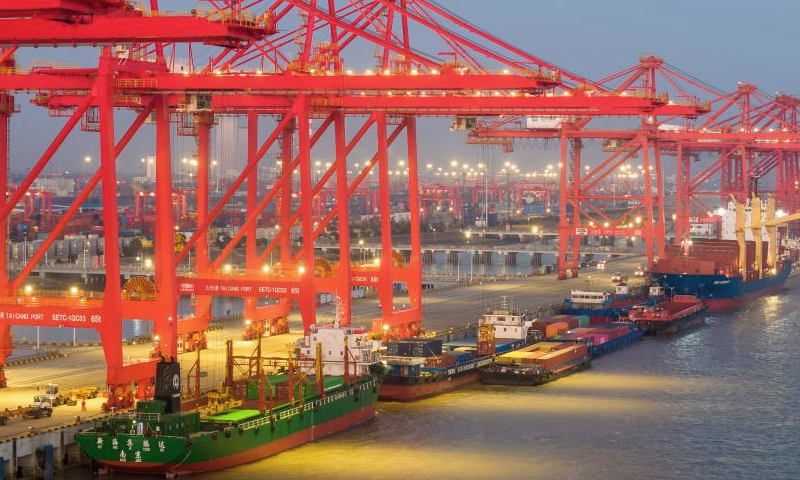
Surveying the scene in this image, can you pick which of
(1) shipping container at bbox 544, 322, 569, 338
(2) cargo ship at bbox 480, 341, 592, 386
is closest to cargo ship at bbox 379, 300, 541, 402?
(2) cargo ship at bbox 480, 341, 592, 386

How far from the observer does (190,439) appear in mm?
31672

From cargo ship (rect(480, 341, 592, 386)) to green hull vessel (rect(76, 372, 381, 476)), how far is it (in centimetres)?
1165

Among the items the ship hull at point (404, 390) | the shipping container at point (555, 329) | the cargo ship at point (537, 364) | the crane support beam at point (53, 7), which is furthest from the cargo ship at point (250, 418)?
the shipping container at point (555, 329)

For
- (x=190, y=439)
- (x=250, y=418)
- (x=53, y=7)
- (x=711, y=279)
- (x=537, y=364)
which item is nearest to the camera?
(x=53, y=7)

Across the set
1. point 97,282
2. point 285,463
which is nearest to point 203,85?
point 285,463

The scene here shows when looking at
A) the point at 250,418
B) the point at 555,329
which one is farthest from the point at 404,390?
the point at 555,329

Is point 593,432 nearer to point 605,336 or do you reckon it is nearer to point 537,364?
point 537,364

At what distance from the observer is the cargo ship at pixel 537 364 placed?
4616 cm

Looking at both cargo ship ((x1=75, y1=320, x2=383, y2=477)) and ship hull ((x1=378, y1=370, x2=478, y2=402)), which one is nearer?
cargo ship ((x1=75, y1=320, x2=383, y2=477))

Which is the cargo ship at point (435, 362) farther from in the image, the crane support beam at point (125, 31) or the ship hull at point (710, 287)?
the ship hull at point (710, 287)

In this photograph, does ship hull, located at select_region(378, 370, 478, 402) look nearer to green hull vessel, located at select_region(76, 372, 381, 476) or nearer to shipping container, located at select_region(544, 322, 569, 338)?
green hull vessel, located at select_region(76, 372, 381, 476)

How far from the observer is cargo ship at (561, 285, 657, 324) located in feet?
218

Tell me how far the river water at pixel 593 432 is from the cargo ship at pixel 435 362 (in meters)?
0.63

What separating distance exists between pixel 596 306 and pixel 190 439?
38600 mm
